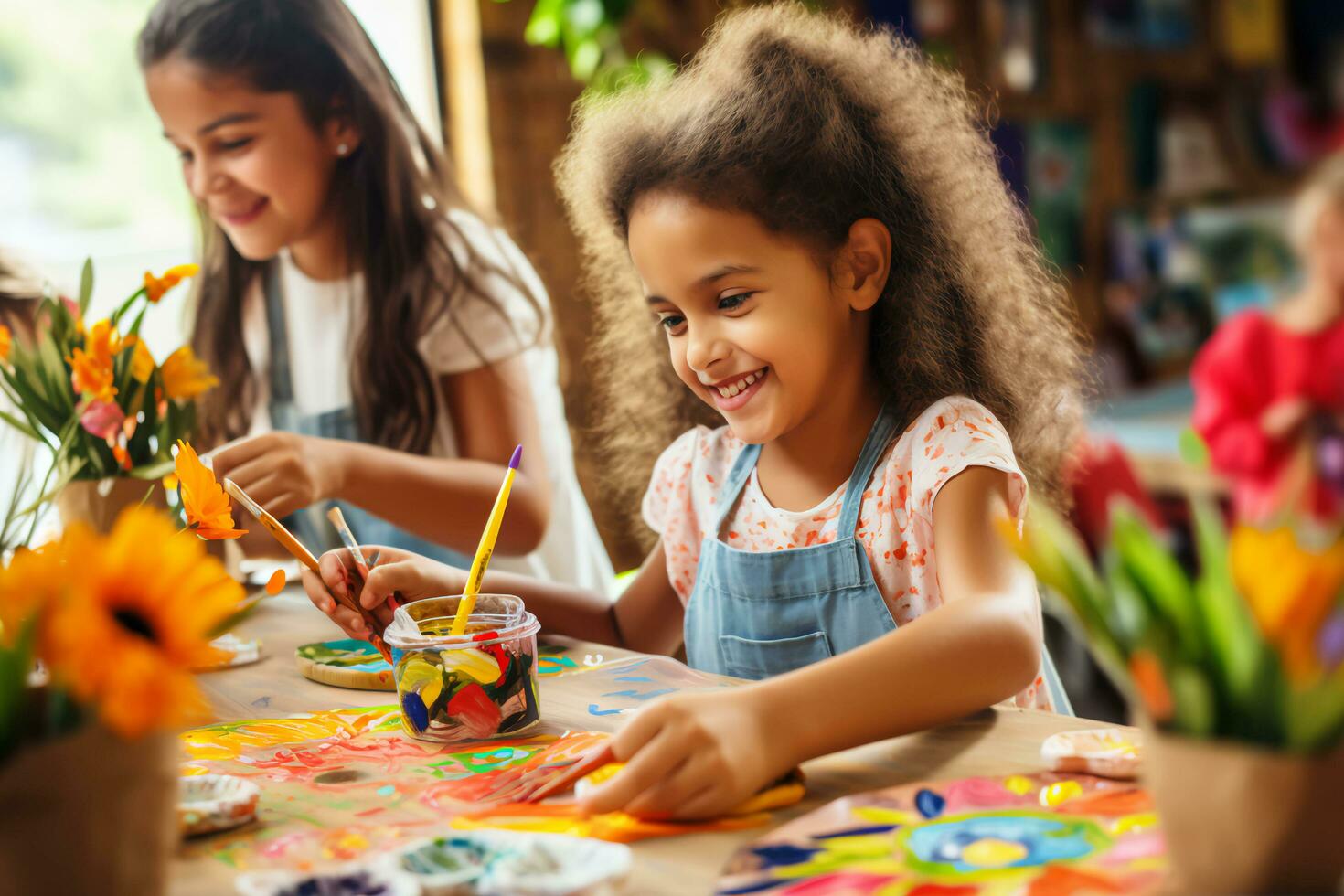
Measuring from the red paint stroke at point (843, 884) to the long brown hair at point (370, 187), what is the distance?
41.1 inches

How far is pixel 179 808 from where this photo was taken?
2.21 feet

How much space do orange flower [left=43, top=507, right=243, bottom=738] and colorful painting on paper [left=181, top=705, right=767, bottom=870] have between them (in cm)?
17

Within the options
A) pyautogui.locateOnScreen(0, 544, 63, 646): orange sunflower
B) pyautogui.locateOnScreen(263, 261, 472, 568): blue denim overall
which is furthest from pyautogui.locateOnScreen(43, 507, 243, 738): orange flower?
pyautogui.locateOnScreen(263, 261, 472, 568): blue denim overall

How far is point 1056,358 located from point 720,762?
0.68m

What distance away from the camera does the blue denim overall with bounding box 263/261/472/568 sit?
1.51 meters

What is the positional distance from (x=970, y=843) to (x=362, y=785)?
0.36m

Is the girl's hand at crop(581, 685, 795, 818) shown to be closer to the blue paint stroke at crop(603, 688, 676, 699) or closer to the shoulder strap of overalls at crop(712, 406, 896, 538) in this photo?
the blue paint stroke at crop(603, 688, 676, 699)

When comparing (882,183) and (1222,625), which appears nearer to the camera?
(1222,625)

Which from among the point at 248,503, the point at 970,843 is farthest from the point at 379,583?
the point at 970,843

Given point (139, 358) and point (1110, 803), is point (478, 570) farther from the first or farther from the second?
point (1110, 803)

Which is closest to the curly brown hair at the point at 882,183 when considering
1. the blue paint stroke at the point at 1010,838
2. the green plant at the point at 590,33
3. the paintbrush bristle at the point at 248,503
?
the paintbrush bristle at the point at 248,503

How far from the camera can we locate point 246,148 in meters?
1.41

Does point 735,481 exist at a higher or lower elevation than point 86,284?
lower

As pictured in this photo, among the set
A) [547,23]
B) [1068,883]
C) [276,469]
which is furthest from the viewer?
[547,23]
